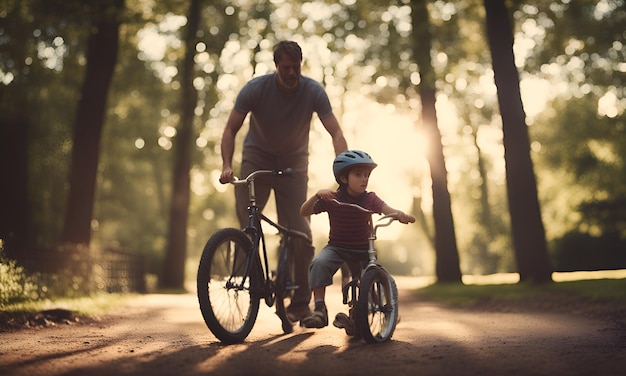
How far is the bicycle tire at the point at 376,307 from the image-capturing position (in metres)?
5.39

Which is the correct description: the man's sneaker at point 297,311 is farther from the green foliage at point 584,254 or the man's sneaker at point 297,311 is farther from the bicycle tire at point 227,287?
the green foliage at point 584,254

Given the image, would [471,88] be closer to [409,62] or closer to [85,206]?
[409,62]

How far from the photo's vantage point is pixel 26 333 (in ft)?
21.8

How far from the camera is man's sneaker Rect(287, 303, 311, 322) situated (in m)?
6.61

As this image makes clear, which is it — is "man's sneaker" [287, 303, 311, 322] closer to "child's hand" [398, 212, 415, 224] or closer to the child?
the child

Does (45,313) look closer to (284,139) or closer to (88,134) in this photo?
(284,139)

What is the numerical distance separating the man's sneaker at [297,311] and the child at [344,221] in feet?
2.04

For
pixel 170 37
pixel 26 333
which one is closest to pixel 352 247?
pixel 26 333

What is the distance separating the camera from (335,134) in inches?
260

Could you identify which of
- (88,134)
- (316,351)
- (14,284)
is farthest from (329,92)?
(316,351)

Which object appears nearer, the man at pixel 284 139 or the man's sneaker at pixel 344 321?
the man's sneaker at pixel 344 321

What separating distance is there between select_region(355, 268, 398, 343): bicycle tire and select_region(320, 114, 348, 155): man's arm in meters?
1.29

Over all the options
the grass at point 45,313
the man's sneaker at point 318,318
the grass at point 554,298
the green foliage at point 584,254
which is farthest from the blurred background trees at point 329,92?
the man's sneaker at point 318,318

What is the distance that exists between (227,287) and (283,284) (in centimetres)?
84
